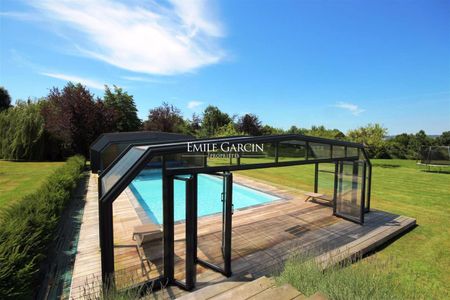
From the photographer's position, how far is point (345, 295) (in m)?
2.29

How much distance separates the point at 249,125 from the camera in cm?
3416

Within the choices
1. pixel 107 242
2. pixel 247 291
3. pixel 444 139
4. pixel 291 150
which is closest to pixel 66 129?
pixel 107 242

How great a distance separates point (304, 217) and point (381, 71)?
14.3 metres

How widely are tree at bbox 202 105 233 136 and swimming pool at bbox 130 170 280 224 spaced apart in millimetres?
24033

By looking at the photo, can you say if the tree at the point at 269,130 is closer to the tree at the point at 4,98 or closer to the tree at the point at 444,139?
the tree at the point at 444,139

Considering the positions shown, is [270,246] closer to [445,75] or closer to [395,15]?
[395,15]

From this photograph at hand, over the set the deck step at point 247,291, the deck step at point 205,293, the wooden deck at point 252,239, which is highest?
the deck step at point 247,291

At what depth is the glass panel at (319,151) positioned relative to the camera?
17.9ft

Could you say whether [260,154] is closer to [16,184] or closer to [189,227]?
[189,227]

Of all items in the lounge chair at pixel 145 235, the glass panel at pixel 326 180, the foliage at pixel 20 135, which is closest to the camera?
the lounge chair at pixel 145 235

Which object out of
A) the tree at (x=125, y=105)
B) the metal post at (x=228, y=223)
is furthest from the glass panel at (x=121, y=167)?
the tree at (x=125, y=105)

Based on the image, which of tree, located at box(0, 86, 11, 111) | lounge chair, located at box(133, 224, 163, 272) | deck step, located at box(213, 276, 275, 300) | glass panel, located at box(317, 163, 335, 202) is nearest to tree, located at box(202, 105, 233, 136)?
tree, located at box(0, 86, 11, 111)

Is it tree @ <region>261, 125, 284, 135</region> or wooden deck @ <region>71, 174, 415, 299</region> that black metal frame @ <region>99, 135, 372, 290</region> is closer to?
wooden deck @ <region>71, 174, 415, 299</region>

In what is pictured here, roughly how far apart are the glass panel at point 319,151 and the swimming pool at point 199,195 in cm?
249
